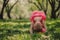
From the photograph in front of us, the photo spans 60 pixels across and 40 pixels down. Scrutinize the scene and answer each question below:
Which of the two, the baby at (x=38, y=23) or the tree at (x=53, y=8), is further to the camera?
the tree at (x=53, y=8)

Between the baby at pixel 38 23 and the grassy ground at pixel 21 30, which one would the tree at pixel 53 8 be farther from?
the baby at pixel 38 23

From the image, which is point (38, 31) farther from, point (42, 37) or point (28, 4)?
point (28, 4)

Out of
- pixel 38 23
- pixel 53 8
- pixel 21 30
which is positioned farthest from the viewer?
pixel 53 8

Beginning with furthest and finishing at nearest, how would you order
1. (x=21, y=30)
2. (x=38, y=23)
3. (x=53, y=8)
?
(x=53, y=8) → (x=21, y=30) → (x=38, y=23)

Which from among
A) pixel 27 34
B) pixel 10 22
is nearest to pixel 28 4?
pixel 10 22

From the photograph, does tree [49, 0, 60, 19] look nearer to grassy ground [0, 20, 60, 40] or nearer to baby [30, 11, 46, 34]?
grassy ground [0, 20, 60, 40]

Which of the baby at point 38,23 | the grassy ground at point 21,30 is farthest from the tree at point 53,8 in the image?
the baby at point 38,23

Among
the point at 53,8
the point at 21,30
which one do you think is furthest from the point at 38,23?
the point at 53,8

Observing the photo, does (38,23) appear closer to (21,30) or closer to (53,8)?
(21,30)

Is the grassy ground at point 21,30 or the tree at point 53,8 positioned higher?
the tree at point 53,8

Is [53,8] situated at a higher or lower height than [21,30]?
higher

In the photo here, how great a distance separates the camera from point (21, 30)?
1.54 metres

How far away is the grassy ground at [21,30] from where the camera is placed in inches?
56.2

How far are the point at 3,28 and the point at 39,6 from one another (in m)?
0.38
